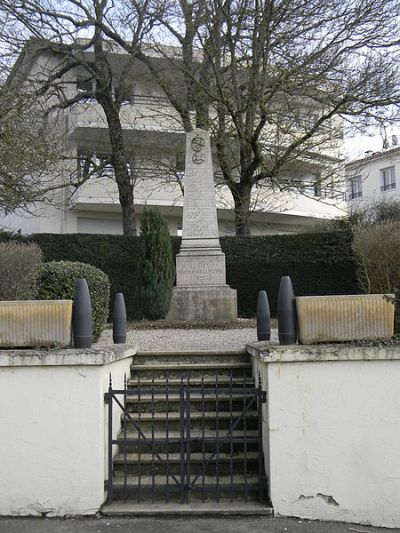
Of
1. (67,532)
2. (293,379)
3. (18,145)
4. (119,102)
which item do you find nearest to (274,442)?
(293,379)

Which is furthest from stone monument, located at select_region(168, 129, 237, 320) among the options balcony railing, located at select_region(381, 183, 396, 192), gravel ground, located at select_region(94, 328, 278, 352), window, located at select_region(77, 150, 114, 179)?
balcony railing, located at select_region(381, 183, 396, 192)

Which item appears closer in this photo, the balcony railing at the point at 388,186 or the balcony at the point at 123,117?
the balcony at the point at 123,117

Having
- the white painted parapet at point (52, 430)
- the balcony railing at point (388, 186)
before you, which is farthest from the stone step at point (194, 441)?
the balcony railing at point (388, 186)

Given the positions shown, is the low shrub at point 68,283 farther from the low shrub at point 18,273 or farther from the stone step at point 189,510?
the stone step at point 189,510

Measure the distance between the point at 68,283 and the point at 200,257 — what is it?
4.25m

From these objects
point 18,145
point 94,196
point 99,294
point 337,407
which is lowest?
point 337,407

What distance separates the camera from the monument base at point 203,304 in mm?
11453

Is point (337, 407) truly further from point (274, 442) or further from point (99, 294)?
point (99, 294)

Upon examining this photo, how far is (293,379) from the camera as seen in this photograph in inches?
163

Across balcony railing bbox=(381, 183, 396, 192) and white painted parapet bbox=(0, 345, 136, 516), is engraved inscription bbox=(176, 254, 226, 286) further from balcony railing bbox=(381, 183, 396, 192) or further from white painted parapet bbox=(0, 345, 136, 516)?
balcony railing bbox=(381, 183, 396, 192)

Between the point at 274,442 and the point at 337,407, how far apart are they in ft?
1.83

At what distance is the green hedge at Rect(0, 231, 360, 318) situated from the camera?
49.6 feet

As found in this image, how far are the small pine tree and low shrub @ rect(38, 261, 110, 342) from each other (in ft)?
14.9

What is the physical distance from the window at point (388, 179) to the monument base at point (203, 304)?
2526cm
